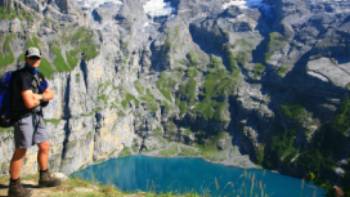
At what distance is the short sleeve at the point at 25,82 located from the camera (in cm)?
1262

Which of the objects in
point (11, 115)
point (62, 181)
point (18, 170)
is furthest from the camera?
point (62, 181)

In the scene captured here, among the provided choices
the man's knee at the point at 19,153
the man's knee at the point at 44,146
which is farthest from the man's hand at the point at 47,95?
the man's knee at the point at 19,153

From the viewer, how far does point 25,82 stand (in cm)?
1270

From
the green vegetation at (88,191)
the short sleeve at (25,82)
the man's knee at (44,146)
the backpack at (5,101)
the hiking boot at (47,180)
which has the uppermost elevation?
the short sleeve at (25,82)

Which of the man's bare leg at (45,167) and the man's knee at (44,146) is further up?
the man's knee at (44,146)

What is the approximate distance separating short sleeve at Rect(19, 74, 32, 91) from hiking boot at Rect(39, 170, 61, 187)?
11.0 feet

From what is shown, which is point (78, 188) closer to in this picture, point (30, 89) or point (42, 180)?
point (42, 180)

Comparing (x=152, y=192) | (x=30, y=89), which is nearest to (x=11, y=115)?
(x=30, y=89)

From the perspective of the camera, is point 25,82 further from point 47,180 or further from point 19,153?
point 47,180

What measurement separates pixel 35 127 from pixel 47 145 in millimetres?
908

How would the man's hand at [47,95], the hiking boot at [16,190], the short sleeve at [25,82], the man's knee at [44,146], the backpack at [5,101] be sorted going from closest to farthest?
the backpack at [5,101] → the short sleeve at [25,82] → the hiking boot at [16,190] → the man's hand at [47,95] → the man's knee at [44,146]

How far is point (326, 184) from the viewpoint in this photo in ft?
30.0

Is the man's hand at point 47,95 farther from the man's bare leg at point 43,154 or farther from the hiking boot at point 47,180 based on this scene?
the hiking boot at point 47,180

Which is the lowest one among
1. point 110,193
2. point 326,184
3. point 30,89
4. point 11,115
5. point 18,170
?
point 110,193
